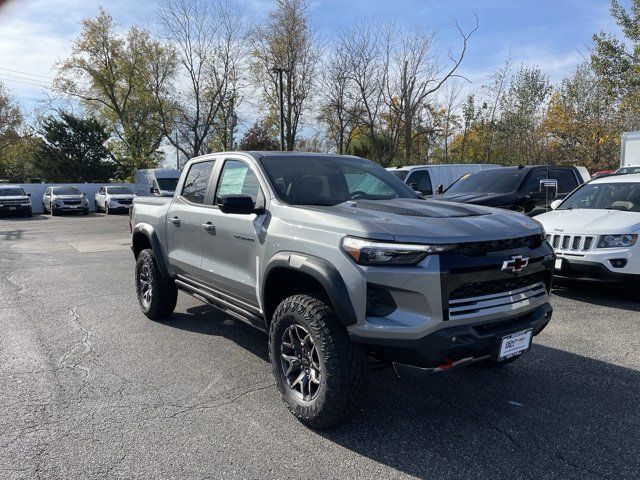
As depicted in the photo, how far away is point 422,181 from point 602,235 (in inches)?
273

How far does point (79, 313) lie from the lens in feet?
20.1

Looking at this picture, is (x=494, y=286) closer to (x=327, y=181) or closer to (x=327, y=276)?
(x=327, y=276)

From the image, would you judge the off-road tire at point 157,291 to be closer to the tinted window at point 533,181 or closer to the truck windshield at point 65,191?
the tinted window at point 533,181

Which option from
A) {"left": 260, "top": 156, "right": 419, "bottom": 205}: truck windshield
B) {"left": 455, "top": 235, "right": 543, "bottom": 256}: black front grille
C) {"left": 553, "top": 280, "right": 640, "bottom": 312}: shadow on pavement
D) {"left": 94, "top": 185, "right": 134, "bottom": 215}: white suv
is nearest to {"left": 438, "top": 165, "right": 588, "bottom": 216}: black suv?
{"left": 553, "top": 280, "right": 640, "bottom": 312}: shadow on pavement

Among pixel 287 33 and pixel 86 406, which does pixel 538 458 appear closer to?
pixel 86 406

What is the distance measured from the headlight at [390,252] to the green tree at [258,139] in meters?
32.7

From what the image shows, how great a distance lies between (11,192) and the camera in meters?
25.1

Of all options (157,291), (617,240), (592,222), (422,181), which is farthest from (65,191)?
(617,240)

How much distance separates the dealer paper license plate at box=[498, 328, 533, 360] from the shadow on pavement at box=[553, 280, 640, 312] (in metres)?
3.52

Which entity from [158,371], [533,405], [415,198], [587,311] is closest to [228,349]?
[158,371]

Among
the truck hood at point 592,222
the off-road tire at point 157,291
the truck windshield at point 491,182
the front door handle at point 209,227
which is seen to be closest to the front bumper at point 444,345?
the front door handle at point 209,227

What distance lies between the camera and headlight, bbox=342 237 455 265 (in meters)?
2.78

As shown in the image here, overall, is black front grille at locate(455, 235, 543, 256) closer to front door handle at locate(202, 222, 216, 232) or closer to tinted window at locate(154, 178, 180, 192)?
front door handle at locate(202, 222, 216, 232)

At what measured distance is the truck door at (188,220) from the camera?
183 inches
